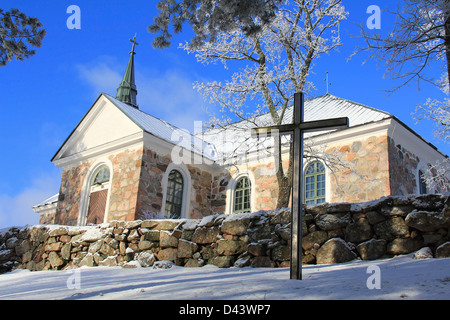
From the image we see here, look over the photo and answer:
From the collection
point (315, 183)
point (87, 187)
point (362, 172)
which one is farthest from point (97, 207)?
point (362, 172)

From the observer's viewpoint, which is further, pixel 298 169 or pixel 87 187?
pixel 87 187

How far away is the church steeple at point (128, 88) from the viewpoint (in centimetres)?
2686

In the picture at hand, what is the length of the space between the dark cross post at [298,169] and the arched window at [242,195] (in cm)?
791

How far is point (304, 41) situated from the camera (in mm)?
11734

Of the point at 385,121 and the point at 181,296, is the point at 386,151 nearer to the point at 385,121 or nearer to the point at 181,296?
the point at 385,121

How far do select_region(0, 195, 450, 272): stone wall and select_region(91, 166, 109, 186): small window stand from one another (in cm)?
425

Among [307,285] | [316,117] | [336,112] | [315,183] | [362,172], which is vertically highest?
[336,112]

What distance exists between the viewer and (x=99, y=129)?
48.8ft

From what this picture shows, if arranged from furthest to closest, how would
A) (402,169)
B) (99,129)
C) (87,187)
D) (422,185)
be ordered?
(99,129)
(87,187)
(422,185)
(402,169)

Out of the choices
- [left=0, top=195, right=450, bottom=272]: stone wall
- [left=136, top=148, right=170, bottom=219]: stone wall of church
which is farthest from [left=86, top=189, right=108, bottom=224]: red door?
[left=0, top=195, right=450, bottom=272]: stone wall

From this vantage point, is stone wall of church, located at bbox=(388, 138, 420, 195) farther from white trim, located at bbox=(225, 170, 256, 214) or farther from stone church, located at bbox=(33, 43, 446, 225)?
white trim, located at bbox=(225, 170, 256, 214)

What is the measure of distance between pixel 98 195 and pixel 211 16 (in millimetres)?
8582

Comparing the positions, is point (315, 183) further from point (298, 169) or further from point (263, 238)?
point (298, 169)

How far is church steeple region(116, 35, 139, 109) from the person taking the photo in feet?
88.1
